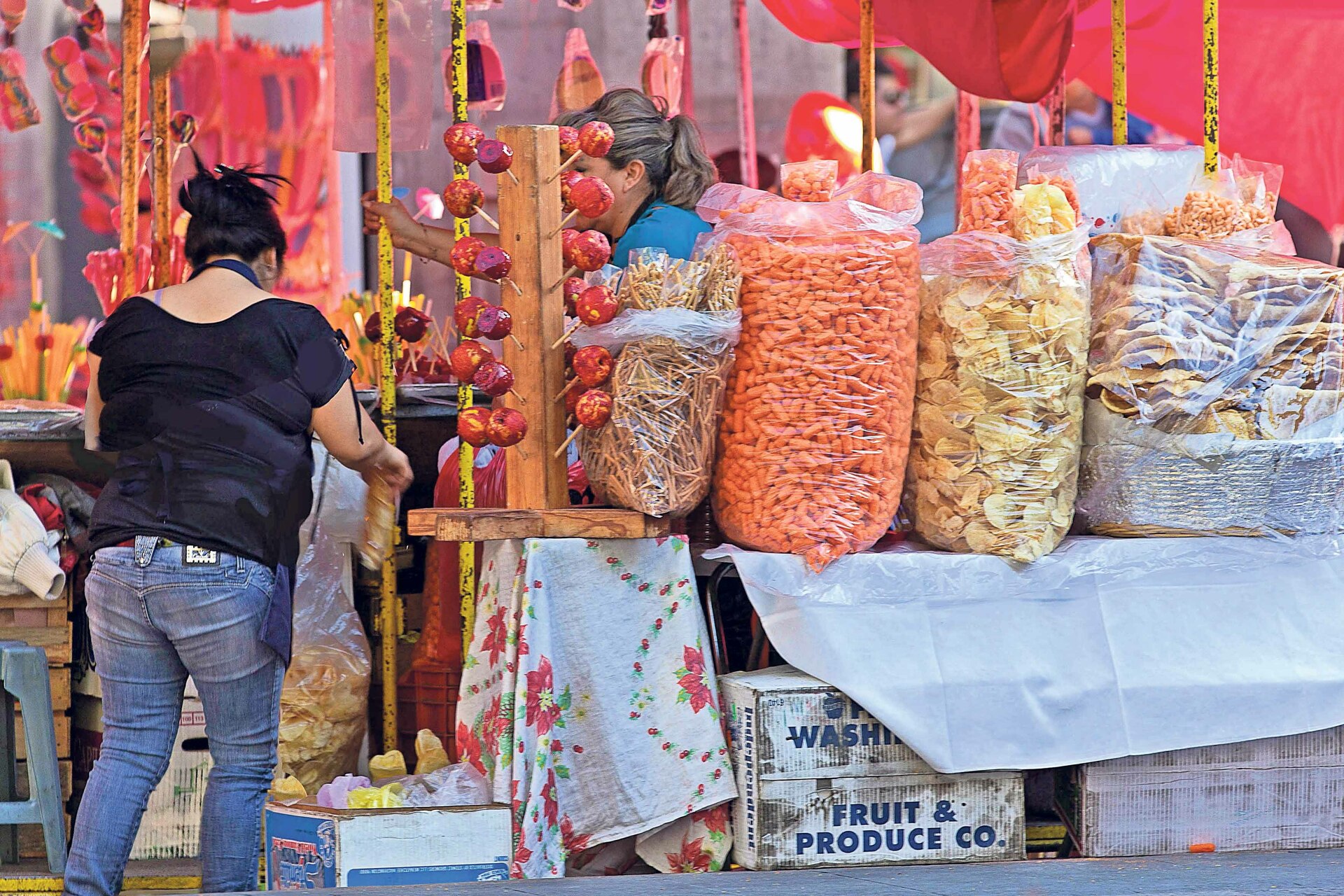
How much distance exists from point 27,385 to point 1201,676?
119 inches

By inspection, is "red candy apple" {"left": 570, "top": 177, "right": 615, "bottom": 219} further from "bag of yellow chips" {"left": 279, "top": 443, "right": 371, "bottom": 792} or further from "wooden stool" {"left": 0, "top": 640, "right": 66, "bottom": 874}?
"wooden stool" {"left": 0, "top": 640, "right": 66, "bottom": 874}

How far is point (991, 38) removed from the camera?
12.8 feet

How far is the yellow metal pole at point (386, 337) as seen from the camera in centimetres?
304

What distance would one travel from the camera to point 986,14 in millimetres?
3871

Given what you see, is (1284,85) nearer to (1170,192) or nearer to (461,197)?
(1170,192)

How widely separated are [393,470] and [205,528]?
41 cm

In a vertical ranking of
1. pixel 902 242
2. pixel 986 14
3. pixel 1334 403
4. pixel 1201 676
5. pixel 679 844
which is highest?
pixel 986 14

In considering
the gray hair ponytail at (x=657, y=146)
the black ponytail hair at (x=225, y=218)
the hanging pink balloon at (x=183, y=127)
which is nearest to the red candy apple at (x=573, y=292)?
the gray hair ponytail at (x=657, y=146)

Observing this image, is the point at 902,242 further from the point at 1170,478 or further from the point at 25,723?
the point at 25,723

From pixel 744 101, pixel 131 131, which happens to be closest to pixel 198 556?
pixel 131 131

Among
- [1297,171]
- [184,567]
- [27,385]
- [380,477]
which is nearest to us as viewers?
[184,567]

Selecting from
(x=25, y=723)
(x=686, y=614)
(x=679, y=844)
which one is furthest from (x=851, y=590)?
(x=25, y=723)

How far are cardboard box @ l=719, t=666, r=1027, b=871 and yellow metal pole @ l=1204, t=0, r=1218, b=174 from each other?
1318mm

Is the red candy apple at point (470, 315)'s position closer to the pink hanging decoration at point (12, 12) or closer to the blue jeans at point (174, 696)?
the blue jeans at point (174, 696)
